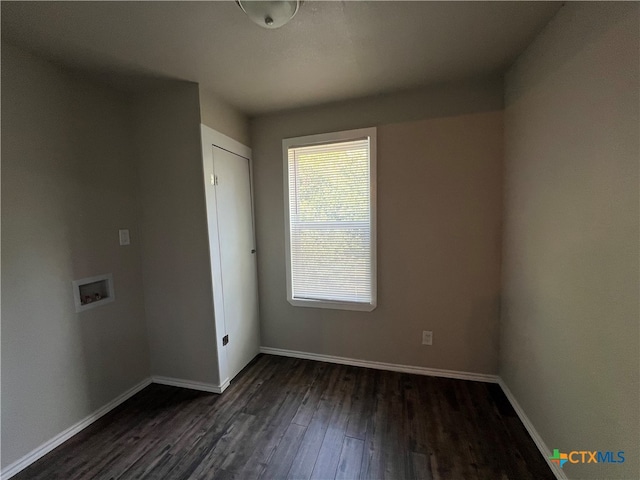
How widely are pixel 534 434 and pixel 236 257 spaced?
8.14ft

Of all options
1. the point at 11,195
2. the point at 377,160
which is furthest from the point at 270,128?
the point at 11,195

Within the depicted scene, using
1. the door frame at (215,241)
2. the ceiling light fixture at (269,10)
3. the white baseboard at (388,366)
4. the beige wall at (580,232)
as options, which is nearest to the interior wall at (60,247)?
the door frame at (215,241)

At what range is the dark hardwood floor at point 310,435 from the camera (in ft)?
4.61

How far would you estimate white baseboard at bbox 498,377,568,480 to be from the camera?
131 centimetres

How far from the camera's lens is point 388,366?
7.66 feet

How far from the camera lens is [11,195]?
1.40m

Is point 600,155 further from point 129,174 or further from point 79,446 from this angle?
point 79,446

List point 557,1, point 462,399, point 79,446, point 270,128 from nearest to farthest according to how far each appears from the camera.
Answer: point 557,1, point 79,446, point 462,399, point 270,128

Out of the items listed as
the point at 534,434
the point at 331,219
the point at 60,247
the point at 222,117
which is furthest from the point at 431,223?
the point at 60,247

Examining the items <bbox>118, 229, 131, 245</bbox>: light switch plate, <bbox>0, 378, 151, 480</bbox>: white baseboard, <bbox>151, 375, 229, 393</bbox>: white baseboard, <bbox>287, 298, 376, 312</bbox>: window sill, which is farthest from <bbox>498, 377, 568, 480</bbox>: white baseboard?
<bbox>118, 229, 131, 245</bbox>: light switch plate

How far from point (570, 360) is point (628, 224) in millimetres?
736

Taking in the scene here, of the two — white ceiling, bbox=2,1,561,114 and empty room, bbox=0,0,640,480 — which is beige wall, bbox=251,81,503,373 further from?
white ceiling, bbox=2,1,561,114

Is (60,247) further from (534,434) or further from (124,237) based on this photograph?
(534,434)

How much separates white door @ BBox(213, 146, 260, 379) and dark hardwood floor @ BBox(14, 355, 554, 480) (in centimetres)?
39
